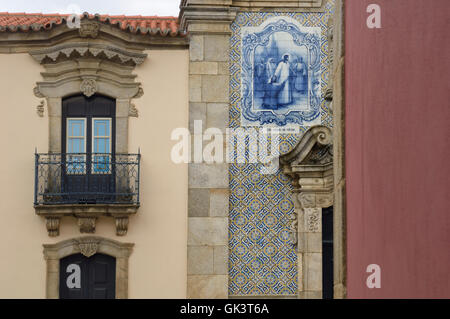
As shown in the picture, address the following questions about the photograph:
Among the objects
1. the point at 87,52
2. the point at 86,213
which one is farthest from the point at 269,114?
the point at 86,213

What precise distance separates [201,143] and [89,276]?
2.42 meters

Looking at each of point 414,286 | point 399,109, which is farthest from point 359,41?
point 414,286

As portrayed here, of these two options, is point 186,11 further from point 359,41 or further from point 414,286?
point 414,286

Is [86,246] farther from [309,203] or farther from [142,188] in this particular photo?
[309,203]

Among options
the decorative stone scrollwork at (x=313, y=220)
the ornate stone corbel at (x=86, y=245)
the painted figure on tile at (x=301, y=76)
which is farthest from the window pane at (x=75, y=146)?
the decorative stone scrollwork at (x=313, y=220)

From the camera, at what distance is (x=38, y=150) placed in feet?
46.2

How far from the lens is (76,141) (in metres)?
14.1

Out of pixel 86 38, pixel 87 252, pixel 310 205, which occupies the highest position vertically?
pixel 86 38

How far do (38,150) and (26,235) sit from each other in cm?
119

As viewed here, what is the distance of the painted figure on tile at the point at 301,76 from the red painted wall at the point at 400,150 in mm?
7403

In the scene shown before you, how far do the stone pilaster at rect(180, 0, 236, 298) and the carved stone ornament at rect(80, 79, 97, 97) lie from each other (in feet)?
4.43

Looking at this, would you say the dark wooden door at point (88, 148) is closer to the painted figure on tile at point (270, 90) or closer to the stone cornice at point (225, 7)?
the stone cornice at point (225, 7)

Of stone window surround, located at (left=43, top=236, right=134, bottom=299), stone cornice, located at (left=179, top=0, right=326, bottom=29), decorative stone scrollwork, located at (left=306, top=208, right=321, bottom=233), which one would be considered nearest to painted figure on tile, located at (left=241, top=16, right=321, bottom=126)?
stone cornice, located at (left=179, top=0, right=326, bottom=29)

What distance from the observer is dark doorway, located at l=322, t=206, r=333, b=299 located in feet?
45.9
